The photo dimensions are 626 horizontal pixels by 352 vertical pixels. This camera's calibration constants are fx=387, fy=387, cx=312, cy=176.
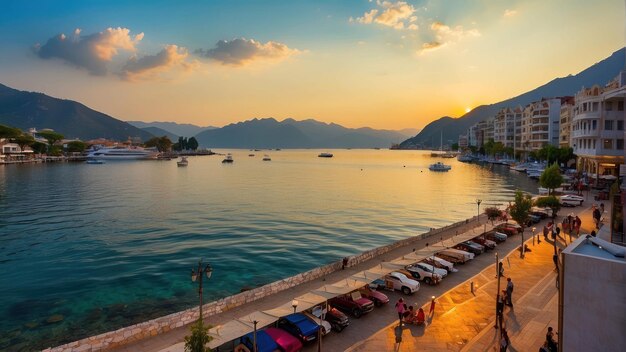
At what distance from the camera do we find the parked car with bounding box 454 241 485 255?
3412 centimetres

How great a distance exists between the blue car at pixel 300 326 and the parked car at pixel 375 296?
5.06 metres

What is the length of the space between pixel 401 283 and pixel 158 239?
30.9 metres

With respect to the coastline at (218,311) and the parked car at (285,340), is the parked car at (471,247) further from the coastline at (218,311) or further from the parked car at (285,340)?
the parked car at (285,340)

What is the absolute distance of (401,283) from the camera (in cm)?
2517

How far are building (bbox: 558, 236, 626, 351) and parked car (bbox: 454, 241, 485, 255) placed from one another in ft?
76.0

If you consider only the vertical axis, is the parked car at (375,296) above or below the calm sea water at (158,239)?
above

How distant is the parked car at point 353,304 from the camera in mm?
21531

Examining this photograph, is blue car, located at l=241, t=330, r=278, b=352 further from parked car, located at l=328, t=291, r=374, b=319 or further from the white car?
the white car

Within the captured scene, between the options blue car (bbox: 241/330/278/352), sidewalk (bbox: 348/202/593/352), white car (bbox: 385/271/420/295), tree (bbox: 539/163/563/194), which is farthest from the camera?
tree (bbox: 539/163/563/194)

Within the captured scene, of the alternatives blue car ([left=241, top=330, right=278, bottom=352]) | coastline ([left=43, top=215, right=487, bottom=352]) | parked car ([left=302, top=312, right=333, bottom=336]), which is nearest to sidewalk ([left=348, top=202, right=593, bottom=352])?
parked car ([left=302, top=312, right=333, bottom=336])

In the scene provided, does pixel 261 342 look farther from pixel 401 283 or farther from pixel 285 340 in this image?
pixel 401 283

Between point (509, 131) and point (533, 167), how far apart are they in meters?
55.0

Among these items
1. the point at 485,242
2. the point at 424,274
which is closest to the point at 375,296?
the point at 424,274

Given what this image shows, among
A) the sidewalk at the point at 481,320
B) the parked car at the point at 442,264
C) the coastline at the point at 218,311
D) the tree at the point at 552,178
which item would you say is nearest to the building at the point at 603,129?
the tree at the point at 552,178
